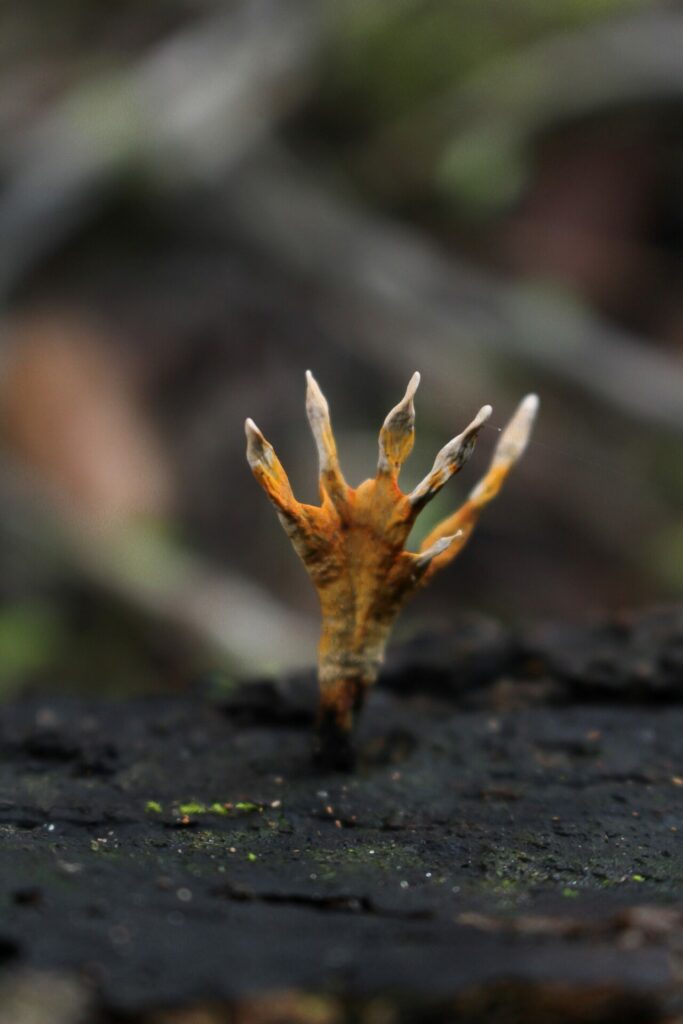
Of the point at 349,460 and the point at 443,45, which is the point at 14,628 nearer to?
the point at 349,460

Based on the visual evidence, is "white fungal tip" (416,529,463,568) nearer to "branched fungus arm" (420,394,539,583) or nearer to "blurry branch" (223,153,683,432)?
"branched fungus arm" (420,394,539,583)

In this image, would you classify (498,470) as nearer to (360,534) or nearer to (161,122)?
(360,534)

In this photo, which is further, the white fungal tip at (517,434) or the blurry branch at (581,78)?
the blurry branch at (581,78)

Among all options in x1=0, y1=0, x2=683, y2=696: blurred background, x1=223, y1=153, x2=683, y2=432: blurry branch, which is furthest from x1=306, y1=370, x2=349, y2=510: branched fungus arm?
x1=223, y1=153, x2=683, y2=432: blurry branch

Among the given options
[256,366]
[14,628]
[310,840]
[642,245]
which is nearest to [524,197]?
[642,245]

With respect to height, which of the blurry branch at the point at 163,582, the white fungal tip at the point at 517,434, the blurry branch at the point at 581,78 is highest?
the blurry branch at the point at 581,78

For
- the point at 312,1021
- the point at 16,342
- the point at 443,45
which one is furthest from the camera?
the point at 443,45

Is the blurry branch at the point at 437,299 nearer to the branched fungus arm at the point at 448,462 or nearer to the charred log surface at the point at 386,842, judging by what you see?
the charred log surface at the point at 386,842

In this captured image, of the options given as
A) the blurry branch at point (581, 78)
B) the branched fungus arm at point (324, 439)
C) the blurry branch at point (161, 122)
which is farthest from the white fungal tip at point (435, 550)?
the blurry branch at point (581, 78)
